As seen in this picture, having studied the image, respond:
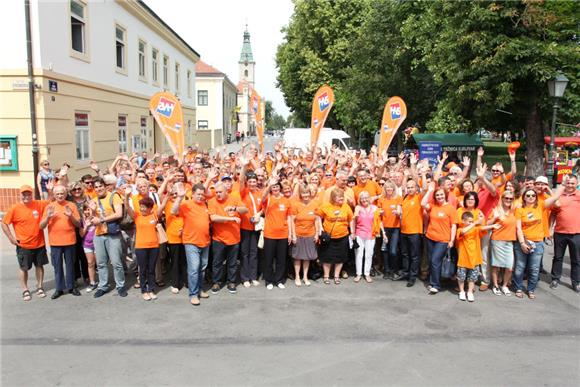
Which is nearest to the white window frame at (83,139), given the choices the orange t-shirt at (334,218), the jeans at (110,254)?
the jeans at (110,254)

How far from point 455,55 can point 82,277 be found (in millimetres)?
13908

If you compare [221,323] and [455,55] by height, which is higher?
[455,55]

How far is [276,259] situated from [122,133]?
14.4m

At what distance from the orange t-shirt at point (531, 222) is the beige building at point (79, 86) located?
11.4m

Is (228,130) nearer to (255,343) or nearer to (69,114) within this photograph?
(69,114)

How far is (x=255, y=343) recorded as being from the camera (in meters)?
4.89

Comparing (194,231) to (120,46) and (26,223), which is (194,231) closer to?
(26,223)

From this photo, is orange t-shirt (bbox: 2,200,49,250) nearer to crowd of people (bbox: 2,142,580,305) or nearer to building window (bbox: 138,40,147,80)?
crowd of people (bbox: 2,142,580,305)

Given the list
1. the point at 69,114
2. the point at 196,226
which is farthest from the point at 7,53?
the point at 196,226

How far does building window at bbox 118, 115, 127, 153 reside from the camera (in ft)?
61.2

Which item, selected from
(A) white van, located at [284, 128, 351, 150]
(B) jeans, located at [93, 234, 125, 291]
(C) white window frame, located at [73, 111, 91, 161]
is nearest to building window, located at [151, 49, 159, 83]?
(A) white van, located at [284, 128, 351, 150]

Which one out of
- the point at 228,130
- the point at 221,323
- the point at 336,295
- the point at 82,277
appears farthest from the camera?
the point at 228,130

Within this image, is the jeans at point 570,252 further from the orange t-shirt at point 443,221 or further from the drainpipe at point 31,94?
the drainpipe at point 31,94

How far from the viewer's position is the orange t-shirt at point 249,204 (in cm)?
672
